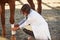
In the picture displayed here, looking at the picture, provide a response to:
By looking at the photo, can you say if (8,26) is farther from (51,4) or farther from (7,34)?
(51,4)

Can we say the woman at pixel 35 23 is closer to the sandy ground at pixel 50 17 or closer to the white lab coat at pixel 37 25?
the white lab coat at pixel 37 25

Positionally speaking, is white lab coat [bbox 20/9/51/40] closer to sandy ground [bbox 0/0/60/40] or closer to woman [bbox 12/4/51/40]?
woman [bbox 12/4/51/40]

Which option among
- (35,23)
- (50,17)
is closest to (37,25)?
(35,23)

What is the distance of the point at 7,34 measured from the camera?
4273 mm

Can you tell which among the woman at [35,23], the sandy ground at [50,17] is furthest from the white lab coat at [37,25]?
the sandy ground at [50,17]

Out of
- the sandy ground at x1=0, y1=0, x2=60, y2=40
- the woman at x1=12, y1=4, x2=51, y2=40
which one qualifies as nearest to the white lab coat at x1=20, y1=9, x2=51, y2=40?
the woman at x1=12, y1=4, x2=51, y2=40

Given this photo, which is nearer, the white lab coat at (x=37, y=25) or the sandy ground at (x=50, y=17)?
the white lab coat at (x=37, y=25)

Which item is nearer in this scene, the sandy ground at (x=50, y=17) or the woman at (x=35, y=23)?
the woman at (x=35, y=23)

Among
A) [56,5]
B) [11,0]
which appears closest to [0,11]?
[11,0]

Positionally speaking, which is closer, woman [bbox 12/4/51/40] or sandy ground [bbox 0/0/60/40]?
woman [bbox 12/4/51/40]

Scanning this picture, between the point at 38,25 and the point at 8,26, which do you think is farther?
the point at 8,26

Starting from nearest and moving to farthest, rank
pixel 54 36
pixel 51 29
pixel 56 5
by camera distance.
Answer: pixel 54 36, pixel 51 29, pixel 56 5

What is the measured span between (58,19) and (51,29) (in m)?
0.74

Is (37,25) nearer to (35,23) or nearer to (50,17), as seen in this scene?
(35,23)
